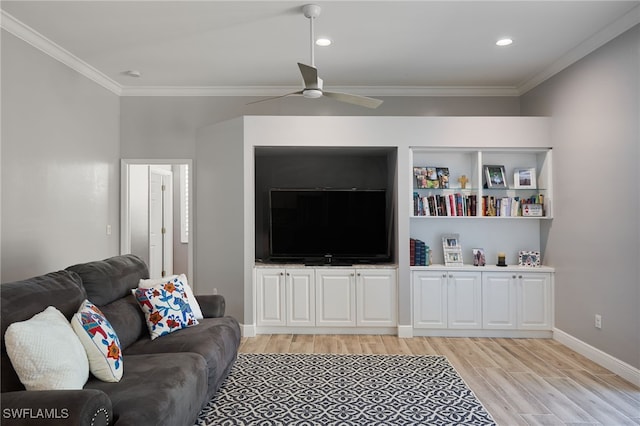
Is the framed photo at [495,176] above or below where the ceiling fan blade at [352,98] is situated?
below

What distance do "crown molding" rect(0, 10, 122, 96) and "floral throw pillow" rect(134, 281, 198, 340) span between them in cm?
245

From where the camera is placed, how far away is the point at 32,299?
2.19 m

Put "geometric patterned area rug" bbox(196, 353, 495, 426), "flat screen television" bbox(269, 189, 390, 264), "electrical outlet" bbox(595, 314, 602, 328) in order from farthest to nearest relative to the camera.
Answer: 1. "flat screen television" bbox(269, 189, 390, 264)
2. "electrical outlet" bbox(595, 314, 602, 328)
3. "geometric patterned area rug" bbox(196, 353, 495, 426)

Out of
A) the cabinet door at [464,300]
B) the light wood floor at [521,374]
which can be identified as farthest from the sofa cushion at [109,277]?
the cabinet door at [464,300]

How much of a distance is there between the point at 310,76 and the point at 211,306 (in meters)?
2.07

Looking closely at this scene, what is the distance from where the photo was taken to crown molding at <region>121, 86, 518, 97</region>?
17.0 feet

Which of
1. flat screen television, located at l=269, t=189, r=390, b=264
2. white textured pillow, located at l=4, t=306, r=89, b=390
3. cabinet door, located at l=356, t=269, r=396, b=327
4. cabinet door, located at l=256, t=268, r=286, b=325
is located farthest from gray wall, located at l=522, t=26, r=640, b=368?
white textured pillow, located at l=4, t=306, r=89, b=390

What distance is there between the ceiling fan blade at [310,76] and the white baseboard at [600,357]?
3.39 metres

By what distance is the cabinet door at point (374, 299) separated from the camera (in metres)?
4.62

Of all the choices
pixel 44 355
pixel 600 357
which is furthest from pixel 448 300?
pixel 44 355

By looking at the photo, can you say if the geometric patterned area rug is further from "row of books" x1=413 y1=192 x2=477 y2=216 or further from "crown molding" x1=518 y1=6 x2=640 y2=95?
"crown molding" x1=518 y1=6 x2=640 y2=95

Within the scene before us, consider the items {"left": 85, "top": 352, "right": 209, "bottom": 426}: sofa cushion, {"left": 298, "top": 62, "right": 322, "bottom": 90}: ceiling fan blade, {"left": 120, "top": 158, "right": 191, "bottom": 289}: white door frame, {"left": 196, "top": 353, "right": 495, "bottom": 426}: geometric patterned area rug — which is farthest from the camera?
{"left": 120, "top": 158, "right": 191, "bottom": 289}: white door frame

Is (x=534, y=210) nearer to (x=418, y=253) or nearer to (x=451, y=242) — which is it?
(x=451, y=242)

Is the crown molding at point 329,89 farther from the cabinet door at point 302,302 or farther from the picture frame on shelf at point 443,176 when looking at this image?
the cabinet door at point 302,302
